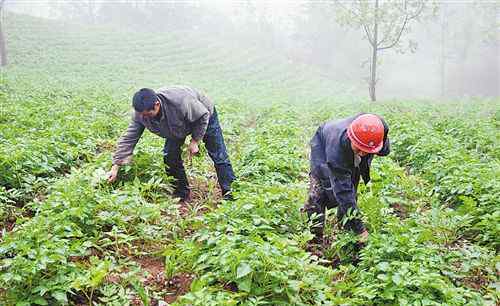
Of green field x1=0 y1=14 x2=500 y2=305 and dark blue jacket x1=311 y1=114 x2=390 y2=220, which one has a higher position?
dark blue jacket x1=311 y1=114 x2=390 y2=220

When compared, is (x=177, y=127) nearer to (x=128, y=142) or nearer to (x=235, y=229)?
(x=128, y=142)

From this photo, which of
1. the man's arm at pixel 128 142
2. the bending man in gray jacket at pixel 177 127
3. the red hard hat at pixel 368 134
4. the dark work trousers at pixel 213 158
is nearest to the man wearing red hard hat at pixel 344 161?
the red hard hat at pixel 368 134

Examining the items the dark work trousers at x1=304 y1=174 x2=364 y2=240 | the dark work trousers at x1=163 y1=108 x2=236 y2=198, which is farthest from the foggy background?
the dark work trousers at x1=304 y1=174 x2=364 y2=240

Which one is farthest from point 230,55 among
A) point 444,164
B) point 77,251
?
point 77,251

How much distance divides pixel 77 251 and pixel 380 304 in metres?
2.47

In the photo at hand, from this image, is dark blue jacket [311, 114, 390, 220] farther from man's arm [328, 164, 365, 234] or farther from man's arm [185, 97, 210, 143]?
man's arm [185, 97, 210, 143]

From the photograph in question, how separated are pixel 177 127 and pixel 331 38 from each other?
161ft

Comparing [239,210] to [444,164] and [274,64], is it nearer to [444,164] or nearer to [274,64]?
[444,164]

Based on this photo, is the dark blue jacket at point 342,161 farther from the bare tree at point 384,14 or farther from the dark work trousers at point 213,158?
the bare tree at point 384,14

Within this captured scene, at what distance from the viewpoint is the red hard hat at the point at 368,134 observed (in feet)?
12.6

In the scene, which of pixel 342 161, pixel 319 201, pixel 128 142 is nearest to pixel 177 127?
pixel 128 142

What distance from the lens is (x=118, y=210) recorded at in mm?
4805

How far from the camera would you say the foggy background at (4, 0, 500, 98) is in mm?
44781

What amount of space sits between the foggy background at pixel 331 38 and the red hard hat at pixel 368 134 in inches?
1574
